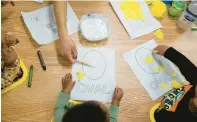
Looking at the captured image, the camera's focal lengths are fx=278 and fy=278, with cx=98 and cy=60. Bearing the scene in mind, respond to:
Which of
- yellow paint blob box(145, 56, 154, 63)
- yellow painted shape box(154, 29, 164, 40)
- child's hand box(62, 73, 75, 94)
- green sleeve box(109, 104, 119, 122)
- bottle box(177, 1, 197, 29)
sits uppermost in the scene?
bottle box(177, 1, 197, 29)

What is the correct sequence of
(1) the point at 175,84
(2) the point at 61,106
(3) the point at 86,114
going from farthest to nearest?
(1) the point at 175,84 < (2) the point at 61,106 < (3) the point at 86,114

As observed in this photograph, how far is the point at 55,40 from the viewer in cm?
108

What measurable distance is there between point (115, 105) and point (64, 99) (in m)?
0.18

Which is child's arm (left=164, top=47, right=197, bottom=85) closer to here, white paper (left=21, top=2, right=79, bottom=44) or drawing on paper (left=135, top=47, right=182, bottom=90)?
drawing on paper (left=135, top=47, right=182, bottom=90)

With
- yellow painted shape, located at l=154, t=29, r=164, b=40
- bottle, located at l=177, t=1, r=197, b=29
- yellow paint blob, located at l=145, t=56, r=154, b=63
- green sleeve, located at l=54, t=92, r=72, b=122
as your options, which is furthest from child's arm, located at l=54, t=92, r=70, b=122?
bottle, located at l=177, t=1, r=197, b=29

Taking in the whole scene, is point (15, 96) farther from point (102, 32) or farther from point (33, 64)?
point (102, 32)

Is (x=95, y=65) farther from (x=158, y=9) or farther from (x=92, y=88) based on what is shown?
(x=158, y=9)

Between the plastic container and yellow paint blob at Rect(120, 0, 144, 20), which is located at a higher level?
yellow paint blob at Rect(120, 0, 144, 20)

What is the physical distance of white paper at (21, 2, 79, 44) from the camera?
108 centimetres

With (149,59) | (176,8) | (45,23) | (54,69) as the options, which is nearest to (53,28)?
(45,23)

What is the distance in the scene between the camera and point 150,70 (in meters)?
1.08

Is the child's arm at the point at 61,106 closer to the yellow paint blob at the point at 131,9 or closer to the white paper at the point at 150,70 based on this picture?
the white paper at the point at 150,70

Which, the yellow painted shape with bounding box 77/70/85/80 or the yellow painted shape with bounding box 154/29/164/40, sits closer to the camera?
the yellow painted shape with bounding box 77/70/85/80

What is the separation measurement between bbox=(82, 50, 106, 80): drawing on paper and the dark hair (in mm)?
229
